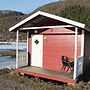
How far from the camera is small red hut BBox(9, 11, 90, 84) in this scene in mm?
13805

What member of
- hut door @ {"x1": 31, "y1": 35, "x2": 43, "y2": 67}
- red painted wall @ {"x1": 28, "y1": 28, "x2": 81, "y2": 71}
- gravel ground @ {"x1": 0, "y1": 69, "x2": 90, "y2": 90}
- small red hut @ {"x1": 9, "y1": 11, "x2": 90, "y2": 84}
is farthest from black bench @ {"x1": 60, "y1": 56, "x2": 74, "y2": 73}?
hut door @ {"x1": 31, "y1": 35, "x2": 43, "y2": 67}

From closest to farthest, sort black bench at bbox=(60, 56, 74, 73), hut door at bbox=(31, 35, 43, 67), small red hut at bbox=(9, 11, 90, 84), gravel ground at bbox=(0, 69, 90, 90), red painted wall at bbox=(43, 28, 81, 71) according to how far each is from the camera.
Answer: gravel ground at bbox=(0, 69, 90, 90), black bench at bbox=(60, 56, 74, 73), small red hut at bbox=(9, 11, 90, 84), red painted wall at bbox=(43, 28, 81, 71), hut door at bbox=(31, 35, 43, 67)

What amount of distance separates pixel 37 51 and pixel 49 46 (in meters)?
1.06

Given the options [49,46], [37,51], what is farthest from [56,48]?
[37,51]

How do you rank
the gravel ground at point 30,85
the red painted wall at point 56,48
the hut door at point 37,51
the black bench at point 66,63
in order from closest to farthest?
the gravel ground at point 30,85 → the black bench at point 66,63 → the red painted wall at point 56,48 → the hut door at point 37,51

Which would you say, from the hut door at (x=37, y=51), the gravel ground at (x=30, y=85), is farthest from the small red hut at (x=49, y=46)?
the gravel ground at (x=30, y=85)

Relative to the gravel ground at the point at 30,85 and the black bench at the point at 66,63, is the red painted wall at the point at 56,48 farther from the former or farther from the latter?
the gravel ground at the point at 30,85

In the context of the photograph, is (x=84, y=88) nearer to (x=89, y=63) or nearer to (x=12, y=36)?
(x=89, y=63)

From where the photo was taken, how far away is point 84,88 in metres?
11.6

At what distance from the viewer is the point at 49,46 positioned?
1540cm

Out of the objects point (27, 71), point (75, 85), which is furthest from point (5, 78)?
point (75, 85)

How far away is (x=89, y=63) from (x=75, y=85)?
13.4 feet

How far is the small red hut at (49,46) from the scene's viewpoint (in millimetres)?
13805

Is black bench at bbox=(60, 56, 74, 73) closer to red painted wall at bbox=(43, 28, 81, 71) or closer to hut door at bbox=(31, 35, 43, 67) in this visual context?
red painted wall at bbox=(43, 28, 81, 71)
